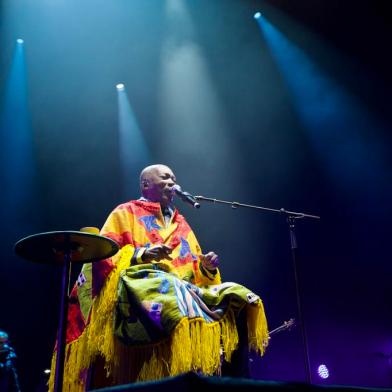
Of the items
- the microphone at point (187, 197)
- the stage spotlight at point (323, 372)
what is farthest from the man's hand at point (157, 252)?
the stage spotlight at point (323, 372)

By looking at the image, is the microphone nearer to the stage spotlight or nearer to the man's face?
the man's face

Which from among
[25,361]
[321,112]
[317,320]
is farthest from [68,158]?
[317,320]

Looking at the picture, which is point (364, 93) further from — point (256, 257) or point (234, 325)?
point (234, 325)

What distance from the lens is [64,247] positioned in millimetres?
1969

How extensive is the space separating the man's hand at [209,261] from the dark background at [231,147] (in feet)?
6.42

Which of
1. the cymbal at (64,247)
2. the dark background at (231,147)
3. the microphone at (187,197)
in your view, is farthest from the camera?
the dark background at (231,147)

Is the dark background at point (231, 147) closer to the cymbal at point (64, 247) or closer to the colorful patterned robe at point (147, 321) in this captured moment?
the colorful patterned robe at point (147, 321)

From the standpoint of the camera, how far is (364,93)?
15.3 feet

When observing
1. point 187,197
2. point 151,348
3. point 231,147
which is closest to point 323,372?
point 231,147

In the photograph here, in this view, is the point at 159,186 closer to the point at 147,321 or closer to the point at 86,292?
the point at 86,292

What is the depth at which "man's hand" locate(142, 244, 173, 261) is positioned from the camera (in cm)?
216

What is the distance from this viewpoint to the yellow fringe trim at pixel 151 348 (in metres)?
1.94

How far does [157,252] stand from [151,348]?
1.45 feet

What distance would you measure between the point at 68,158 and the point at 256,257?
2176 millimetres
